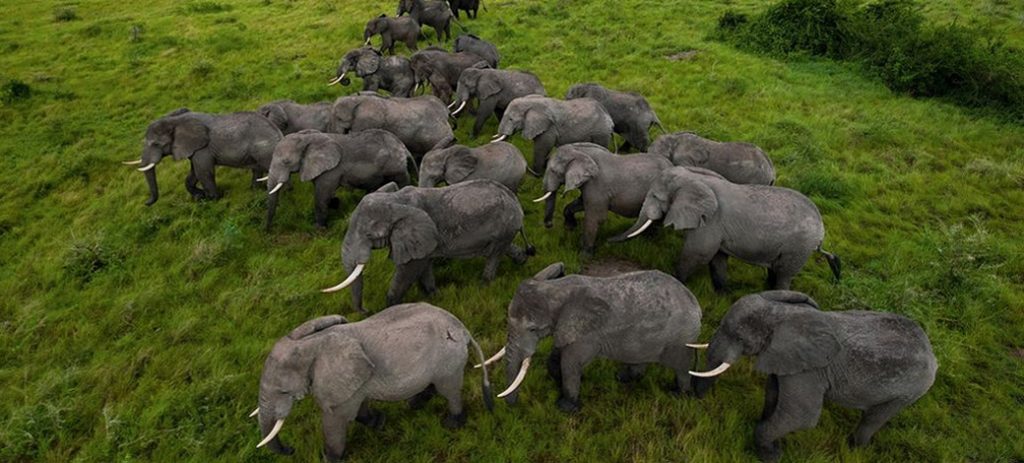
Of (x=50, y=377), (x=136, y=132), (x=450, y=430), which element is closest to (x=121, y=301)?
(x=50, y=377)

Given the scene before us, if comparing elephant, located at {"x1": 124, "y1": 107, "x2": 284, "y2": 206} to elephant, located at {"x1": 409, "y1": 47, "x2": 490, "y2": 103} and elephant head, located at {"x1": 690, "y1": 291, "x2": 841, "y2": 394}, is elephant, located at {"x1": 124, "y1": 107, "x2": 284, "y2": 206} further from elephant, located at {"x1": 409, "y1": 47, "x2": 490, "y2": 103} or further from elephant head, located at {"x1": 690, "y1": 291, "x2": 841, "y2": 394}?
elephant head, located at {"x1": 690, "y1": 291, "x2": 841, "y2": 394}

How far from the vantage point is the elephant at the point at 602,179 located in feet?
26.5

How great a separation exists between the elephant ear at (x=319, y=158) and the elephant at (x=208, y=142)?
1449mm

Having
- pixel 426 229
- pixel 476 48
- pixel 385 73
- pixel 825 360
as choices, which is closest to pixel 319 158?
pixel 426 229

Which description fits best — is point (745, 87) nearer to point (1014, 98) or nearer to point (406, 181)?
point (1014, 98)

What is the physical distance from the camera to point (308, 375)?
194 inches

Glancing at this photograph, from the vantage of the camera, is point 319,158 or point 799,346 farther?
point 319,158

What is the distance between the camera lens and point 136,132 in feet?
43.3

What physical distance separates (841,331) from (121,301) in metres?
8.16

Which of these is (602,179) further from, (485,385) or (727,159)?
(485,385)

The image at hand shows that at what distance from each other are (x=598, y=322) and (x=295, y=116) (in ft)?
25.6

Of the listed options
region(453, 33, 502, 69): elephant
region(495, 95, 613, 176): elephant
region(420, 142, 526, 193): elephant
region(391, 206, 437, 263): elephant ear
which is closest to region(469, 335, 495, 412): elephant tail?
region(391, 206, 437, 263): elephant ear

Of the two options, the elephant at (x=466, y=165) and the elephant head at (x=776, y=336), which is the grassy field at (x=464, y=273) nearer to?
the elephant head at (x=776, y=336)

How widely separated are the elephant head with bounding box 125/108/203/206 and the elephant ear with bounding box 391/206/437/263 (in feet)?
15.9
